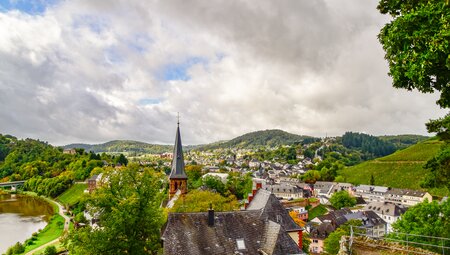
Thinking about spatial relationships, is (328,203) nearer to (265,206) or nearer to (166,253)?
(265,206)

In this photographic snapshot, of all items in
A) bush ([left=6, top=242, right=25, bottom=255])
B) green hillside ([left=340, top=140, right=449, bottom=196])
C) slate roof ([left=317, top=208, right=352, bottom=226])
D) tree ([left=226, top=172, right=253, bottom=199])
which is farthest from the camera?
green hillside ([left=340, top=140, right=449, bottom=196])

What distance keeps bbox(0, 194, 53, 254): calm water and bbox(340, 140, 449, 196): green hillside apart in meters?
99.1

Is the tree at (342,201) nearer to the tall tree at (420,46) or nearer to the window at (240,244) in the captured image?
the window at (240,244)

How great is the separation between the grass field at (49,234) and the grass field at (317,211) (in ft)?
177

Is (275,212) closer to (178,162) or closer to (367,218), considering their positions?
(178,162)

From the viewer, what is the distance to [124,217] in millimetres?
18281

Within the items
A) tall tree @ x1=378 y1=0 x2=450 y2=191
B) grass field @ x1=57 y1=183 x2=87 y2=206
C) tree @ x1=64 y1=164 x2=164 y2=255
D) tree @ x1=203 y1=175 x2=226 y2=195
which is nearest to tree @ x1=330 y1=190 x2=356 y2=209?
tree @ x1=203 y1=175 x2=226 y2=195

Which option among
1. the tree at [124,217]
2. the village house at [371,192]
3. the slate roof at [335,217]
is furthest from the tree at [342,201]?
the tree at [124,217]

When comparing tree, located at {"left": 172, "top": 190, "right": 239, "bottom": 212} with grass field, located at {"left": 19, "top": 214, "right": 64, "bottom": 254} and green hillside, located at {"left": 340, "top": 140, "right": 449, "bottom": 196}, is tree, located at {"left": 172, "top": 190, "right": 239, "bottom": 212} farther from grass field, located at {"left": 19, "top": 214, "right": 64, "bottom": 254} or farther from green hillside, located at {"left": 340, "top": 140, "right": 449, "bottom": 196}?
green hillside, located at {"left": 340, "top": 140, "right": 449, "bottom": 196}

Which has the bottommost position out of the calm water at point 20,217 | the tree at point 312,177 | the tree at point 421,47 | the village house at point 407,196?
the calm water at point 20,217

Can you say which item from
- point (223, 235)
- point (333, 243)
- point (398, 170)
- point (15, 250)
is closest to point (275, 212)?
point (223, 235)

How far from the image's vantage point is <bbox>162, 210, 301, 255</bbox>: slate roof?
1994cm

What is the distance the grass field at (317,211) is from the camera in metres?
77.6

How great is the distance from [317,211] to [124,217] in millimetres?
69813
